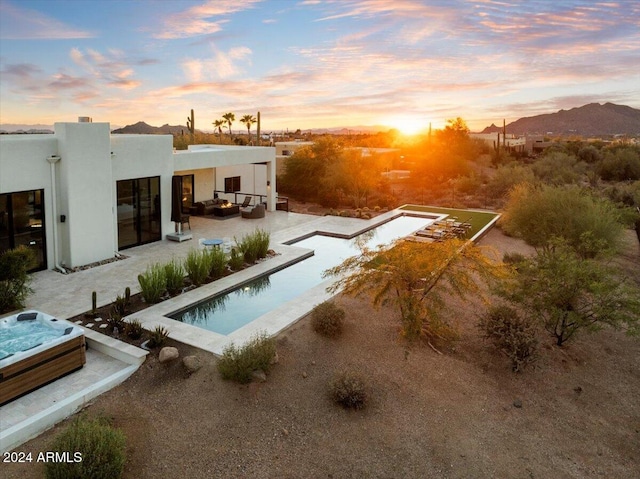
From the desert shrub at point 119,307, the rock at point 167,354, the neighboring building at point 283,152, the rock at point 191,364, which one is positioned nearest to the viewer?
the rock at point 191,364

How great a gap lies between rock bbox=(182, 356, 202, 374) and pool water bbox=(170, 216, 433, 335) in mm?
1504

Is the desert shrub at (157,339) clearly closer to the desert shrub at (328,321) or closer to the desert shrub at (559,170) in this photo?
the desert shrub at (328,321)

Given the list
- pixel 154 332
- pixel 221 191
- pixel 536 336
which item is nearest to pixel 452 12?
pixel 221 191

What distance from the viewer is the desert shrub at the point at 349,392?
22.6 feet

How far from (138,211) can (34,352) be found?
8675 mm

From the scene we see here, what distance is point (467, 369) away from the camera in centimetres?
809

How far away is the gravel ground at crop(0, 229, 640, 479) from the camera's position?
5859 mm

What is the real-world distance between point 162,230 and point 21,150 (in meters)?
5.12

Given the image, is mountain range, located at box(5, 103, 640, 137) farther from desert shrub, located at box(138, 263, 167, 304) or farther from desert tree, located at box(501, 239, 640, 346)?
desert tree, located at box(501, 239, 640, 346)

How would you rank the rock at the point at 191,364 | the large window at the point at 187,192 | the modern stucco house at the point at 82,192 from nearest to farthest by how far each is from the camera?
the rock at the point at 191,364 < the modern stucco house at the point at 82,192 < the large window at the point at 187,192

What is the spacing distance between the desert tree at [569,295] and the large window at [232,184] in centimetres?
1549

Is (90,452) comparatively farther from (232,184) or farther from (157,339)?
(232,184)

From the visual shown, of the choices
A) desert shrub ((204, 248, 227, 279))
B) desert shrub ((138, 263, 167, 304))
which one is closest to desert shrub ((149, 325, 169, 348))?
desert shrub ((138, 263, 167, 304))

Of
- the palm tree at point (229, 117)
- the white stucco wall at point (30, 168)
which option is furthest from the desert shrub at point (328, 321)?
the palm tree at point (229, 117)
